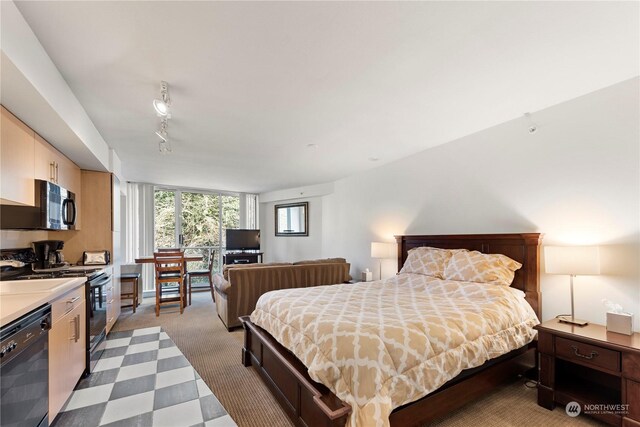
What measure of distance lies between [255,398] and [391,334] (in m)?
1.28

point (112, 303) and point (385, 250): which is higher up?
point (385, 250)

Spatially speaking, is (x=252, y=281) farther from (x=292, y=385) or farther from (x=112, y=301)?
(x=292, y=385)

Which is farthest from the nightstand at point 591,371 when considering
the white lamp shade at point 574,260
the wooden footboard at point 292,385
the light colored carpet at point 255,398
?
the wooden footboard at point 292,385

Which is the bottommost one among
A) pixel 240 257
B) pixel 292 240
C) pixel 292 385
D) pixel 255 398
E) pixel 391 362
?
pixel 255 398

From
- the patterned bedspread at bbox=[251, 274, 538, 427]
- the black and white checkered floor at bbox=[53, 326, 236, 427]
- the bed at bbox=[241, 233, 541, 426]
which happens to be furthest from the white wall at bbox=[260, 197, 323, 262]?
the black and white checkered floor at bbox=[53, 326, 236, 427]

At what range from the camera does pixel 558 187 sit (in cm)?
267

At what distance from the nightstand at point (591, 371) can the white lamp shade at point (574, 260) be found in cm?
42

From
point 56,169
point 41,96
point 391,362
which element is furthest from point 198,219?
point 391,362

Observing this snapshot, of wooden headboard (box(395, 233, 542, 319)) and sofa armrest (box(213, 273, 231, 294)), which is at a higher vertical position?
wooden headboard (box(395, 233, 542, 319))

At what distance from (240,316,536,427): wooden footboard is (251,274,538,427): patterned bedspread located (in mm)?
83

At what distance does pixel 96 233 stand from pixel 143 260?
140cm

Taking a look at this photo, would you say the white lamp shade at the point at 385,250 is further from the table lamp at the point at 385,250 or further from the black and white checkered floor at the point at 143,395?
the black and white checkered floor at the point at 143,395

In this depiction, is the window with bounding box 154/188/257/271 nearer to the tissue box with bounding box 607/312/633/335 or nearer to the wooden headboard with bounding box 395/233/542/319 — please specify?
the wooden headboard with bounding box 395/233/542/319

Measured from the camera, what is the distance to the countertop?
1363mm
